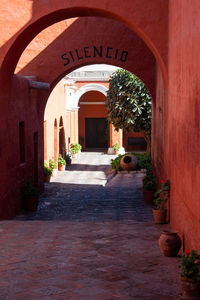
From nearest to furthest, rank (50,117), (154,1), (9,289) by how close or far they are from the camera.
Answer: (9,289), (154,1), (50,117)

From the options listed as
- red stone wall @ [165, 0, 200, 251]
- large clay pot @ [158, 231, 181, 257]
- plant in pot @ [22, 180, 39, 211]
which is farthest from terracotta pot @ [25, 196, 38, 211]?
large clay pot @ [158, 231, 181, 257]

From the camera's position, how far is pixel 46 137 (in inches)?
754

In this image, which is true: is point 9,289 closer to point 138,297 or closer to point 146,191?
point 138,297

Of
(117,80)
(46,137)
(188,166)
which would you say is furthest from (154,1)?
(117,80)

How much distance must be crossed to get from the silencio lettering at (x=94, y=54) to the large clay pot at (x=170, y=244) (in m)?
8.35

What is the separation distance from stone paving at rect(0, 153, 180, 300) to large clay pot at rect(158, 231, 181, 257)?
104 millimetres

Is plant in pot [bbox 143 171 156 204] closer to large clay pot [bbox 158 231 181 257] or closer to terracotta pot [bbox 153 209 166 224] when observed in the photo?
terracotta pot [bbox 153 209 166 224]

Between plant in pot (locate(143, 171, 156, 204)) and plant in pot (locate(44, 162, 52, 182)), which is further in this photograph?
plant in pot (locate(44, 162, 52, 182))

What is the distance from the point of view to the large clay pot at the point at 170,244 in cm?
604

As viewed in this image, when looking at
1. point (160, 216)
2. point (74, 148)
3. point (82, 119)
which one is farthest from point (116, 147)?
point (160, 216)

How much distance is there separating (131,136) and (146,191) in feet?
62.0

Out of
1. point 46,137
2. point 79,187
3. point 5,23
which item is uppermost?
point 5,23

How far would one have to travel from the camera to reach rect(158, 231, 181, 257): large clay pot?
6.04m

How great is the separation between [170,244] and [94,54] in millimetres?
8739
